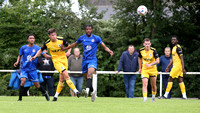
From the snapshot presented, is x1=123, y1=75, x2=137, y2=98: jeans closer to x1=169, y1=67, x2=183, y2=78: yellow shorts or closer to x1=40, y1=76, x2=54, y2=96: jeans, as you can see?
x1=169, y1=67, x2=183, y2=78: yellow shorts

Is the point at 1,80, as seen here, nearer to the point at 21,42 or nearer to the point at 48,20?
the point at 21,42

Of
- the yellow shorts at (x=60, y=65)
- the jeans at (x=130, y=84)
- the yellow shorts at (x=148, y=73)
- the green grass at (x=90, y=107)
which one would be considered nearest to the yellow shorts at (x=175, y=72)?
the yellow shorts at (x=148, y=73)

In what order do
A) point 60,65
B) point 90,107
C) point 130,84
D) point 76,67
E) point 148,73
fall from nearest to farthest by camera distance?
point 90,107 → point 60,65 → point 148,73 → point 130,84 → point 76,67

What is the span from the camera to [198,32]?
20922 millimetres

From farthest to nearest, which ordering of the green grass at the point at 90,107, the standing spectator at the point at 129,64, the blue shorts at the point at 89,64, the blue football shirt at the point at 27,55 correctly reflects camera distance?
the standing spectator at the point at 129,64, the blue football shirt at the point at 27,55, the blue shorts at the point at 89,64, the green grass at the point at 90,107

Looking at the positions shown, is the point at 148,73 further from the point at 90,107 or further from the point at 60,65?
the point at 90,107

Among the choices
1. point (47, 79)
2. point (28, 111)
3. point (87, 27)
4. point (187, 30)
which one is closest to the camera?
point (28, 111)

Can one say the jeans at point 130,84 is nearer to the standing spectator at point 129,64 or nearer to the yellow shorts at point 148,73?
the standing spectator at point 129,64

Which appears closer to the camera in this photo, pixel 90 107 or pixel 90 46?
pixel 90 107

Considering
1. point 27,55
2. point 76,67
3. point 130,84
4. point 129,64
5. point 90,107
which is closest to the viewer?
point 90,107

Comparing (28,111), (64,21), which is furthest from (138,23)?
(28,111)

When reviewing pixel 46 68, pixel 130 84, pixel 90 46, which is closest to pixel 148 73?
pixel 90 46

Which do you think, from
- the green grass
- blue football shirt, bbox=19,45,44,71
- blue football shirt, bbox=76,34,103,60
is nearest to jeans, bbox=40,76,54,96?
blue football shirt, bbox=19,45,44,71

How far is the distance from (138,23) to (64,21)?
15.3 ft
